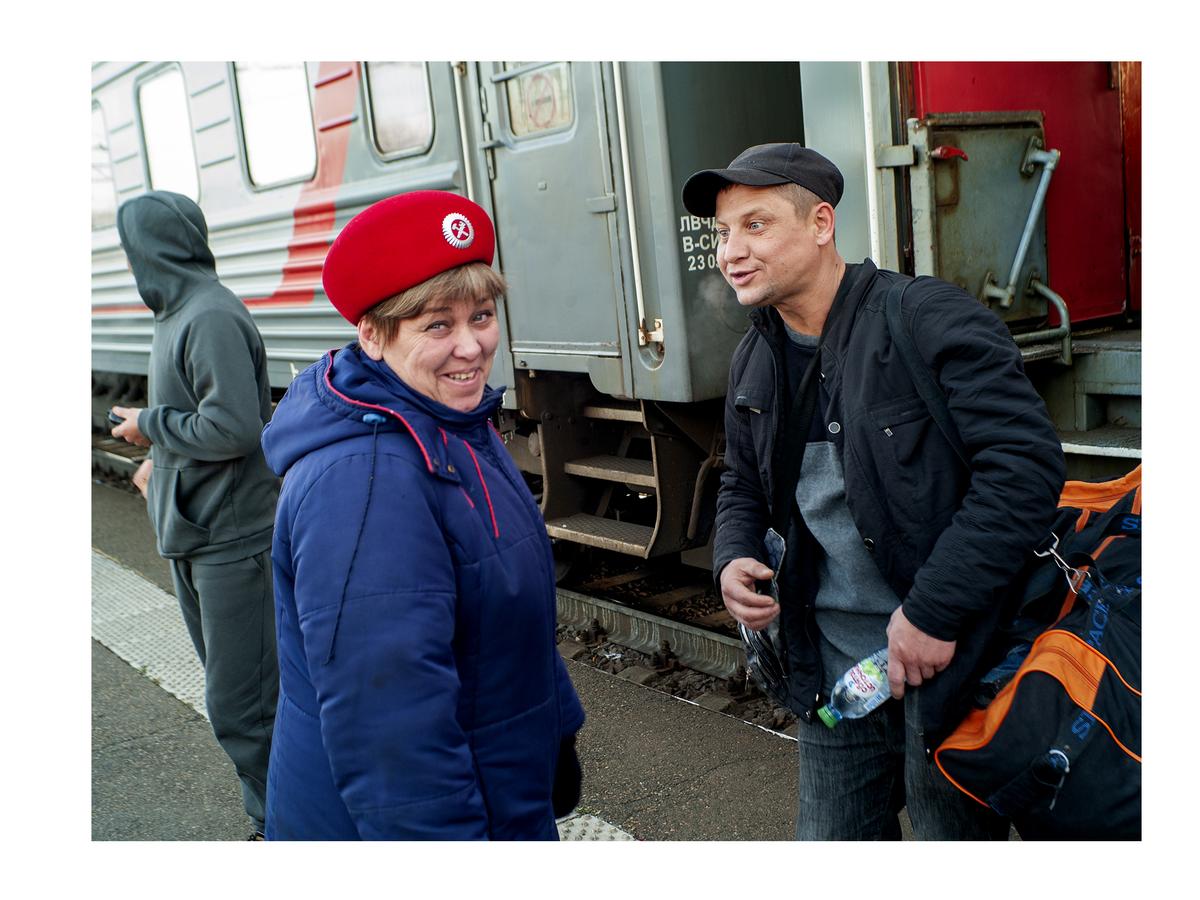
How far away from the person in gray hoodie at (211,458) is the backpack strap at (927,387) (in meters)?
1.80

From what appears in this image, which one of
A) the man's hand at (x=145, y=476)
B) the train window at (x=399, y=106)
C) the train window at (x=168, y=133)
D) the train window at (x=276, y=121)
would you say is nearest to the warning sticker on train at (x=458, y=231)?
the man's hand at (x=145, y=476)

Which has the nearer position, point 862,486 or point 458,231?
point 458,231

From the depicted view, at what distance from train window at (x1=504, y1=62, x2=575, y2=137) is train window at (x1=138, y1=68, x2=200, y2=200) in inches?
126

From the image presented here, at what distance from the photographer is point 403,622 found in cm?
147

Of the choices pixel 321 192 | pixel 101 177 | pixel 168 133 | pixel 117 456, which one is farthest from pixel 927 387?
pixel 117 456

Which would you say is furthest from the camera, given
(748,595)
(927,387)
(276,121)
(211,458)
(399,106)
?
(276,121)

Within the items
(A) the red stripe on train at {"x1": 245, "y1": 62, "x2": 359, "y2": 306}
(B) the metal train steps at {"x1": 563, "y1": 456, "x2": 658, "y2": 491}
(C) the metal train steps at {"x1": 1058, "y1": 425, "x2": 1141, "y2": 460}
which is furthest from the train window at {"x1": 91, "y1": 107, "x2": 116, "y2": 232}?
(C) the metal train steps at {"x1": 1058, "y1": 425, "x2": 1141, "y2": 460}

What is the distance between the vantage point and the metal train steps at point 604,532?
4.55m

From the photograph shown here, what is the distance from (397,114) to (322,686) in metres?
4.01

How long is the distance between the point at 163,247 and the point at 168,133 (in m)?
4.58

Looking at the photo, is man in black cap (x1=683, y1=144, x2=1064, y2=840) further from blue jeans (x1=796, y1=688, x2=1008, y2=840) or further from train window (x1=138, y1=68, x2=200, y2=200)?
train window (x1=138, y1=68, x2=200, y2=200)

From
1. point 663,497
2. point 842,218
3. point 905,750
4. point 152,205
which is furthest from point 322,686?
point 663,497

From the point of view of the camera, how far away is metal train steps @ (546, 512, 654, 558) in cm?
455

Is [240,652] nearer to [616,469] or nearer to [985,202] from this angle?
[616,469]
